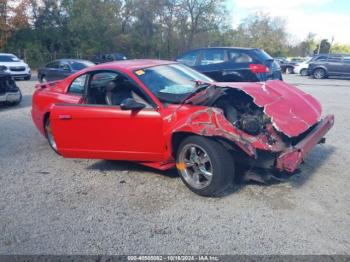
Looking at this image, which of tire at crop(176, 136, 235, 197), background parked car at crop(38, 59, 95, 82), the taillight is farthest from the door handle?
background parked car at crop(38, 59, 95, 82)

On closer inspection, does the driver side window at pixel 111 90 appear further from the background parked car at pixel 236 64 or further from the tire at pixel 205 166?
the background parked car at pixel 236 64

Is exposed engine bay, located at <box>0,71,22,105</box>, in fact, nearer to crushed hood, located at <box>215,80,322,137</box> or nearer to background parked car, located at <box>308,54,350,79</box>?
crushed hood, located at <box>215,80,322,137</box>

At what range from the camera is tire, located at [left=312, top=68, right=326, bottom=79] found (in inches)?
888

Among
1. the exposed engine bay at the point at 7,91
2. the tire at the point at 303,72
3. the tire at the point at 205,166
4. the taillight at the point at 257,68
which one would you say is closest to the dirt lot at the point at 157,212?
the tire at the point at 205,166

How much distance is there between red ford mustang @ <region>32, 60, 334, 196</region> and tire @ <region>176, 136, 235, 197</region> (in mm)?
11


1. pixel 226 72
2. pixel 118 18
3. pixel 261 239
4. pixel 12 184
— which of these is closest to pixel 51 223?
pixel 12 184

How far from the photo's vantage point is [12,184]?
176 inches

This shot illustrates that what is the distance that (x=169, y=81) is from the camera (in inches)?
184

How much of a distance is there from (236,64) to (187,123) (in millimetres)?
7111

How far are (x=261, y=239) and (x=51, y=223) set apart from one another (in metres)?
2.07

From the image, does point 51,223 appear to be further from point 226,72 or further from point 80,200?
point 226,72

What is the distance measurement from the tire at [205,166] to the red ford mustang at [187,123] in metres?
0.01

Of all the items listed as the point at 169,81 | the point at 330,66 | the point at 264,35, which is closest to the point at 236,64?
the point at 169,81

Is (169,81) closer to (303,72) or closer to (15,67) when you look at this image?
(15,67)
